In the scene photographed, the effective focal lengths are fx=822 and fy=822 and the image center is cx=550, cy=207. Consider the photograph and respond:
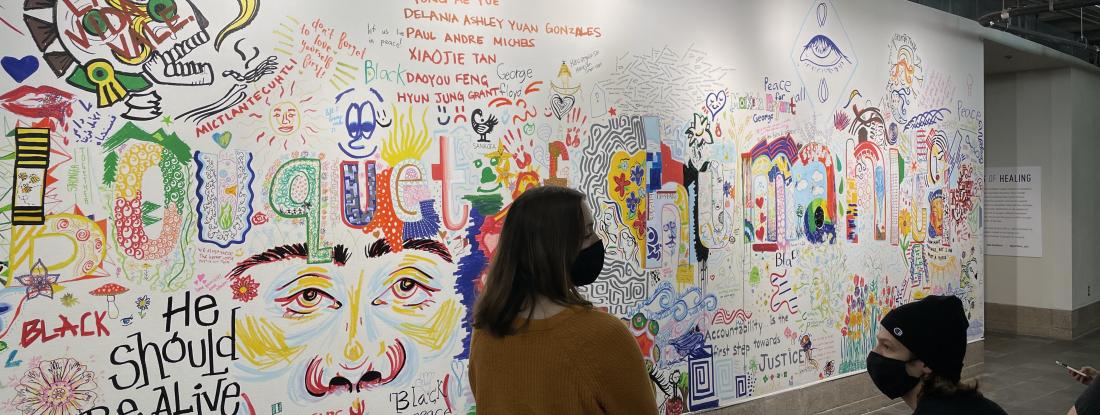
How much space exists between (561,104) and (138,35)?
2142 mm

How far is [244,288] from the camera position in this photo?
11.6 feet

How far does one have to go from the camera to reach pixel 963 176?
7.38 metres

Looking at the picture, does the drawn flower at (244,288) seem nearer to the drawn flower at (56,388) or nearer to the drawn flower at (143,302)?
the drawn flower at (143,302)

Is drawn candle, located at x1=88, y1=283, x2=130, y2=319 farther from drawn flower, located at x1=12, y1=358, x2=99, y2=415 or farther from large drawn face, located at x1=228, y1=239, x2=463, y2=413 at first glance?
large drawn face, located at x1=228, y1=239, x2=463, y2=413

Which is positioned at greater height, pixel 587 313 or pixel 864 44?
pixel 864 44

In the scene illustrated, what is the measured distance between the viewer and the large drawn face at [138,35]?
10.3ft

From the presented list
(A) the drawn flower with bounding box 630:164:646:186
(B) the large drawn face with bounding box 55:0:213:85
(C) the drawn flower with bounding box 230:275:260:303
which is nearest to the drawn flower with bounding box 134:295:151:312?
(C) the drawn flower with bounding box 230:275:260:303

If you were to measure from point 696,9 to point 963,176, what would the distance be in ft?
12.0

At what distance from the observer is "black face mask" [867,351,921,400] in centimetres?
230

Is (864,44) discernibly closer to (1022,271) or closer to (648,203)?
(648,203)

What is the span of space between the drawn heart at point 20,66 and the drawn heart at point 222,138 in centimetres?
68

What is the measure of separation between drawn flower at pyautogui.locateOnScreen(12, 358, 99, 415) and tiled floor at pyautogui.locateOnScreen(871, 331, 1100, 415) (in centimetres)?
548

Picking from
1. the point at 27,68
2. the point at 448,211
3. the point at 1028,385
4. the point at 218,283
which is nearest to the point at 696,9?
the point at 448,211

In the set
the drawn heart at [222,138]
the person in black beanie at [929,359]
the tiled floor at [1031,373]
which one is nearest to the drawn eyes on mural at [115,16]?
the drawn heart at [222,138]
